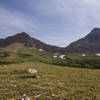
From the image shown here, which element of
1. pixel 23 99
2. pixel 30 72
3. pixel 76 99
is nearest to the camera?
pixel 23 99

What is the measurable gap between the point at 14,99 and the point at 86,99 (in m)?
9.90

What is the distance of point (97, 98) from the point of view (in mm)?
18797

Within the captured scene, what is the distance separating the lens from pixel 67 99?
60.3 ft

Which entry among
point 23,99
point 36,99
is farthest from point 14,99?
point 36,99

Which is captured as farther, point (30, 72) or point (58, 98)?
point (30, 72)

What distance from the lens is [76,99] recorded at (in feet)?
60.4

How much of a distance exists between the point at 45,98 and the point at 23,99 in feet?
10.3

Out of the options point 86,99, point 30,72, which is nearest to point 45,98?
point 86,99

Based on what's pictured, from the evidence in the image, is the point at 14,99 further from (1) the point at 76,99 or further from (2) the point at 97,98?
(2) the point at 97,98

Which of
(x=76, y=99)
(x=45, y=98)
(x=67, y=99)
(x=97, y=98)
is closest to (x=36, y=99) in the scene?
(x=45, y=98)

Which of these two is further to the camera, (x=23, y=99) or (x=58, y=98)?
(x=58, y=98)

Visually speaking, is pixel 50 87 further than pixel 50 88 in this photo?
Yes

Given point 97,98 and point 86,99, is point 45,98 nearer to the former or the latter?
point 86,99

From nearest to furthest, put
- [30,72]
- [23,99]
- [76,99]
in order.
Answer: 1. [23,99]
2. [76,99]
3. [30,72]
